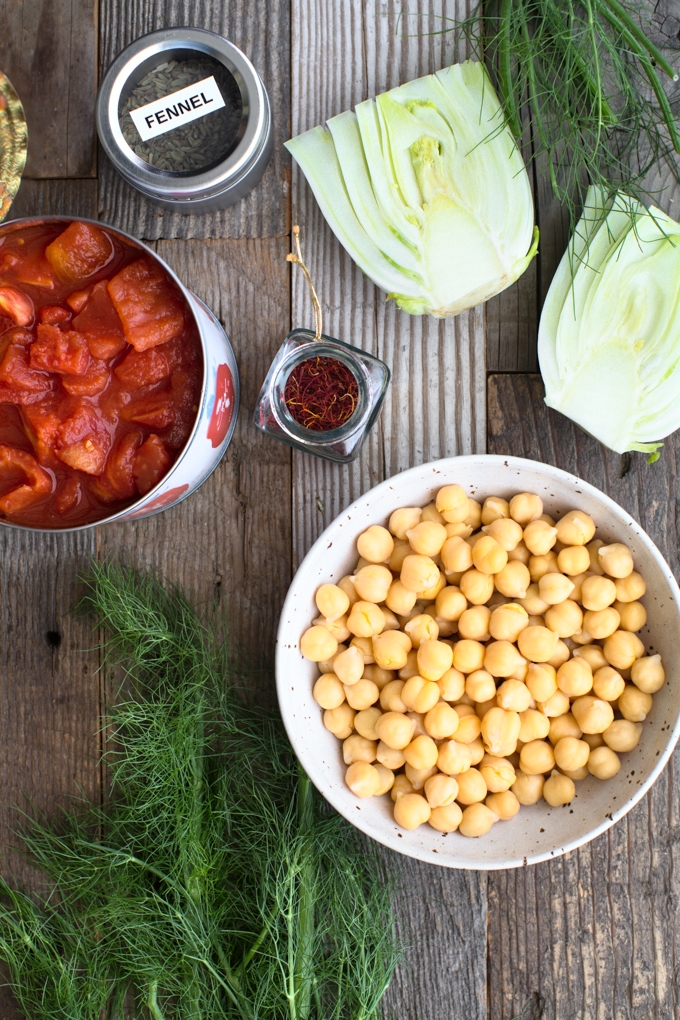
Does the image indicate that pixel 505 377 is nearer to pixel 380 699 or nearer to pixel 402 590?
pixel 402 590

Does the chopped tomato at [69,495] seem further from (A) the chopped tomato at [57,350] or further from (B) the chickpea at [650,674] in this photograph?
(B) the chickpea at [650,674]

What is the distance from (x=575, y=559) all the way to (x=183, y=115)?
112 cm

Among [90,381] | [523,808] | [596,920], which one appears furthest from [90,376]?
[596,920]

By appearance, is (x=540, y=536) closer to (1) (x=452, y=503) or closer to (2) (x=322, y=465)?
(1) (x=452, y=503)

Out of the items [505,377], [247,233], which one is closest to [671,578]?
[505,377]

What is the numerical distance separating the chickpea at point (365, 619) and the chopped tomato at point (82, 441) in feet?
1.71

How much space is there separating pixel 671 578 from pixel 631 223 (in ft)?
2.21

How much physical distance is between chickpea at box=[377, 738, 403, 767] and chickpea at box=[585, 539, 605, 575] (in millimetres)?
497

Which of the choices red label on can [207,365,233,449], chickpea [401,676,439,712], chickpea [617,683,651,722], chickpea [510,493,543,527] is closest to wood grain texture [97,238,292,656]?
red label on can [207,365,233,449]

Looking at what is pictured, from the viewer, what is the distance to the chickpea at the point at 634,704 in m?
1.34

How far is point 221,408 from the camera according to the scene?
1.35 meters

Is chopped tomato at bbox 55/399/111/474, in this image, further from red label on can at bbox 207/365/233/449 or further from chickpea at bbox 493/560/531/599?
chickpea at bbox 493/560/531/599

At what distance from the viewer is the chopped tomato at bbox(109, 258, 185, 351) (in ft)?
4.17

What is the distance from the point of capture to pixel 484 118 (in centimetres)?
145
